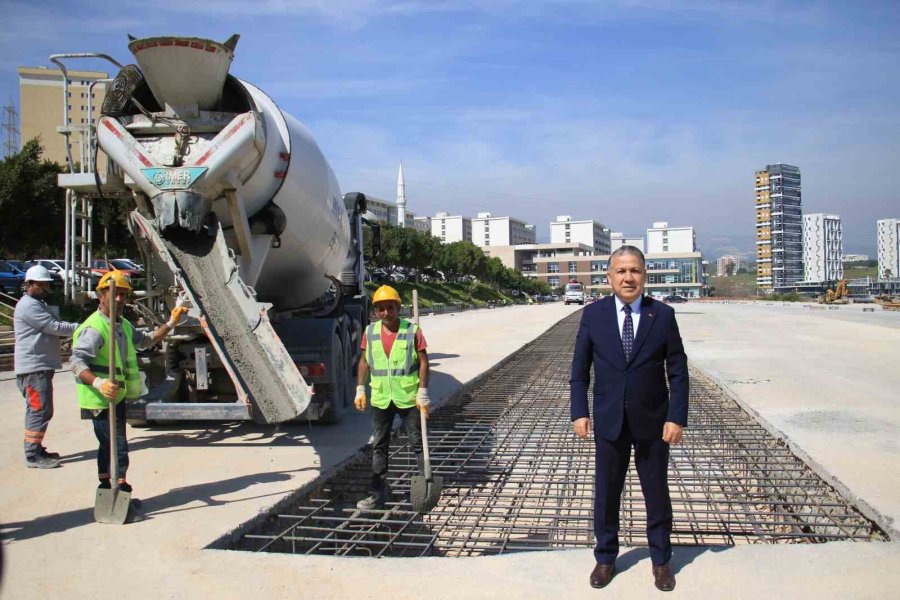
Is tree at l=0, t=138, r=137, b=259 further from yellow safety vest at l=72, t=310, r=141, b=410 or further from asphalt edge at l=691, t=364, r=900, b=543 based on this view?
asphalt edge at l=691, t=364, r=900, b=543

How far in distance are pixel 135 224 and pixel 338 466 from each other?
11.3 feet

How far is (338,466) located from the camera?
730 cm

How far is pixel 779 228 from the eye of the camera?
460 feet

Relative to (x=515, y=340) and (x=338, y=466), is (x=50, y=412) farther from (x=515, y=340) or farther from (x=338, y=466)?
(x=515, y=340)

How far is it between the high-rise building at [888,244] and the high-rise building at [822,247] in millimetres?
11324

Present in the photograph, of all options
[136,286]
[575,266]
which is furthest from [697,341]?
[575,266]

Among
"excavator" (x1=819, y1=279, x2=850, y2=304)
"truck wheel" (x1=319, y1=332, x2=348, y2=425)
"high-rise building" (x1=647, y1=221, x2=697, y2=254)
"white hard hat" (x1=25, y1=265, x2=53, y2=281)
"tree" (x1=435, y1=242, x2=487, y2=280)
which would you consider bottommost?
"excavator" (x1=819, y1=279, x2=850, y2=304)

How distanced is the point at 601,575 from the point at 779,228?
14991cm

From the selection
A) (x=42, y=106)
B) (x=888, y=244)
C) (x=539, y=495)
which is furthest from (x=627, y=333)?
(x=888, y=244)

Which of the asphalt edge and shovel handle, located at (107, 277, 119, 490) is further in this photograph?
shovel handle, located at (107, 277, 119, 490)

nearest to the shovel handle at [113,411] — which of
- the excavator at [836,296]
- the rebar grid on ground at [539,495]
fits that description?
the rebar grid on ground at [539,495]

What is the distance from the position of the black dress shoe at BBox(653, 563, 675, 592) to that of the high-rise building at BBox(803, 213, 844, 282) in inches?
5749

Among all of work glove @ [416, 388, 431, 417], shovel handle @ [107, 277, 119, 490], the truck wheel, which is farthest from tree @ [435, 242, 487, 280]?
shovel handle @ [107, 277, 119, 490]

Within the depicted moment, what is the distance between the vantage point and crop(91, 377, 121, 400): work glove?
5594mm
